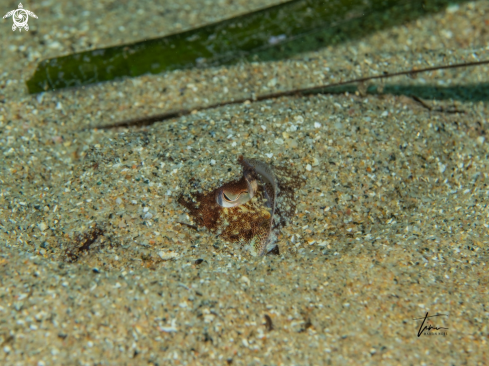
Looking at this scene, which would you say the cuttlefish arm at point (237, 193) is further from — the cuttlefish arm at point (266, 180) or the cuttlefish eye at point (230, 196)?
the cuttlefish arm at point (266, 180)

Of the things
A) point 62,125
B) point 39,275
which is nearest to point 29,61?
point 62,125

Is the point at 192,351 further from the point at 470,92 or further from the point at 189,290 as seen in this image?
the point at 470,92
